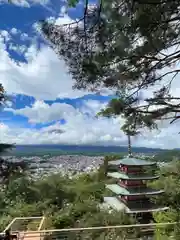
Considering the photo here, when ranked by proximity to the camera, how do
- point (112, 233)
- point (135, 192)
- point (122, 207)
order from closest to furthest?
1. point (112, 233)
2. point (122, 207)
3. point (135, 192)

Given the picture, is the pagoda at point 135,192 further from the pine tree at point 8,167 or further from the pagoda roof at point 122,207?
the pine tree at point 8,167

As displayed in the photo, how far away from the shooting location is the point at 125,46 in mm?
4277

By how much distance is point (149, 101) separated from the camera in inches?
206

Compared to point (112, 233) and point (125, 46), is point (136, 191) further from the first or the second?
point (125, 46)

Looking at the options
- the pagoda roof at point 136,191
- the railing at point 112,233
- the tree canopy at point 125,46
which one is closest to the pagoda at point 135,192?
the pagoda roof at point 136,191

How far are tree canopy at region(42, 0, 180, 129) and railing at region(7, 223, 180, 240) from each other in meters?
2.50

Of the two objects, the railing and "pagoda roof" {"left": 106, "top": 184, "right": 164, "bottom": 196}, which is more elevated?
"pagoda roof" {"left": 106, "top": 184, "right": 164, "bottom": 196}

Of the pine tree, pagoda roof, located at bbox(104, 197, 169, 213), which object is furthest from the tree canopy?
pagoda roof, located at bbox(104, 197, 169, 213)

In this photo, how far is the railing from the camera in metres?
6.48

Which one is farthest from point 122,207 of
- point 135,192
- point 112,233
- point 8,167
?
point 8,167

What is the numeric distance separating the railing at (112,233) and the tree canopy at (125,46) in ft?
8.19

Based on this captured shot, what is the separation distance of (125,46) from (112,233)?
16.6 ft

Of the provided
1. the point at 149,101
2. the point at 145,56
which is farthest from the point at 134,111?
the point at 145,56

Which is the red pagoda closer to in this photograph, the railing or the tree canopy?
the railing
